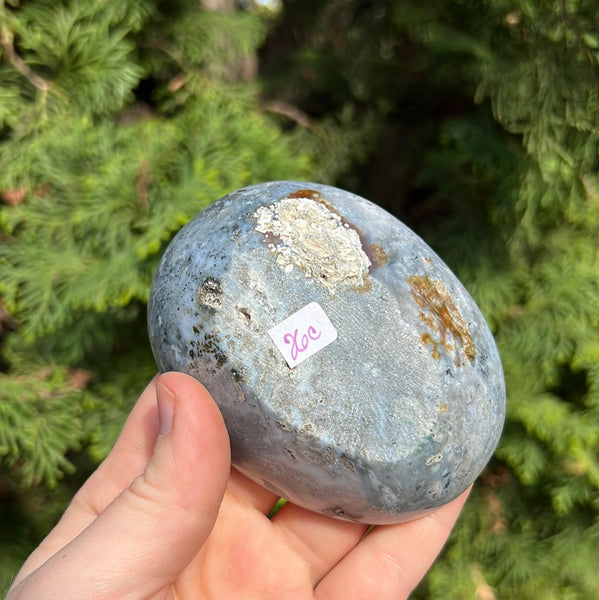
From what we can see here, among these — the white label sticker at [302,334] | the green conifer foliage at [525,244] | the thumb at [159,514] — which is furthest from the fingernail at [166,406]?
the green conifer foliage at [525,244]

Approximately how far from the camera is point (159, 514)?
903 mm

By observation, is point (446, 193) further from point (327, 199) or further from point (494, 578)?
point (494, 578)

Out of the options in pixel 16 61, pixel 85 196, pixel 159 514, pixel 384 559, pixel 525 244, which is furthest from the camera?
pixel 525 244

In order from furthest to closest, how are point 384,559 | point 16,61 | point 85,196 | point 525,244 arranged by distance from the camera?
1. point 525,244
2. point 16,61
3. point 85,196
4. point 384,559

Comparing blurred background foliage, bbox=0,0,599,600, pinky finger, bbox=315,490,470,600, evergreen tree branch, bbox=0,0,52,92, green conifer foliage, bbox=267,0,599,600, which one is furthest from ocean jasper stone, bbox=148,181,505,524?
evergreen tree branch, bbox=0,0,52,92

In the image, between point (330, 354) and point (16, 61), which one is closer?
point (330, 354)

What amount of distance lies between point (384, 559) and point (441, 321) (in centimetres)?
50

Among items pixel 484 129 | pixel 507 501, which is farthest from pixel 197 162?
pixel 507 501

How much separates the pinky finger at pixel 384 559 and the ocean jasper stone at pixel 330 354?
18 centimetres

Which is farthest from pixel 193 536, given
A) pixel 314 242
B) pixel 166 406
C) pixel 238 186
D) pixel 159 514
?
pixel 238 186

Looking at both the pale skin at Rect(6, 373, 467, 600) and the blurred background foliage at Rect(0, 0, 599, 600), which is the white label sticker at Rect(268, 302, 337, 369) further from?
the blurred background foliage at Rect(0, 0, 599, 600)

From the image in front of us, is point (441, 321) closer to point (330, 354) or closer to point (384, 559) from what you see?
point (330, 354)

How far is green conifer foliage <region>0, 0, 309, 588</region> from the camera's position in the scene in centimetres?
136

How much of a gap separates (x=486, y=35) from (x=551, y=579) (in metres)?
1.45
